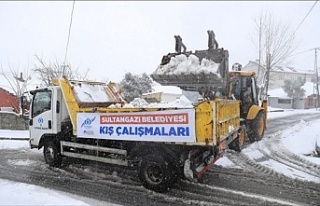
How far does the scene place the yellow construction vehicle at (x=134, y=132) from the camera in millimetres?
5355

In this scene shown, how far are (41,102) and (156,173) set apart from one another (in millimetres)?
4118

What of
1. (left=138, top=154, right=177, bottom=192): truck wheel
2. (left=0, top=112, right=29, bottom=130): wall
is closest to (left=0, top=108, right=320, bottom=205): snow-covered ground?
(left=138, top=154, right=177, bottom=192): truck wheel

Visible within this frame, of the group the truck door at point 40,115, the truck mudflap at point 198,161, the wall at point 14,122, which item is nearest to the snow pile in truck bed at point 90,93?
the truck door at point 40,115

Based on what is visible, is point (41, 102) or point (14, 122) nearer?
point (41, 102)

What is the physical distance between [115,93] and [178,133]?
150 inches

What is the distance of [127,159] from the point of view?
6.43 m

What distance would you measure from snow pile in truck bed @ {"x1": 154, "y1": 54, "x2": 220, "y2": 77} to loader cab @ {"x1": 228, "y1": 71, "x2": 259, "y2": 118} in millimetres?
4160

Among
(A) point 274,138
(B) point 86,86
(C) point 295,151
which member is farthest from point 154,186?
(A) point 274,138

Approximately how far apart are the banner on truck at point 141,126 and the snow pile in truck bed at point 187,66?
132cm

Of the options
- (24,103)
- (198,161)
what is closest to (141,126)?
(198,161)

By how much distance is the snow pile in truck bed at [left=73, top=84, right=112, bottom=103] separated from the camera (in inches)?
293

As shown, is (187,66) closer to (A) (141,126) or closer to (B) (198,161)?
(A) (141,126)

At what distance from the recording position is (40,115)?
26.6 feet

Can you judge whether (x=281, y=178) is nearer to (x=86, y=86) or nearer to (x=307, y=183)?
(x=307, y=183)
